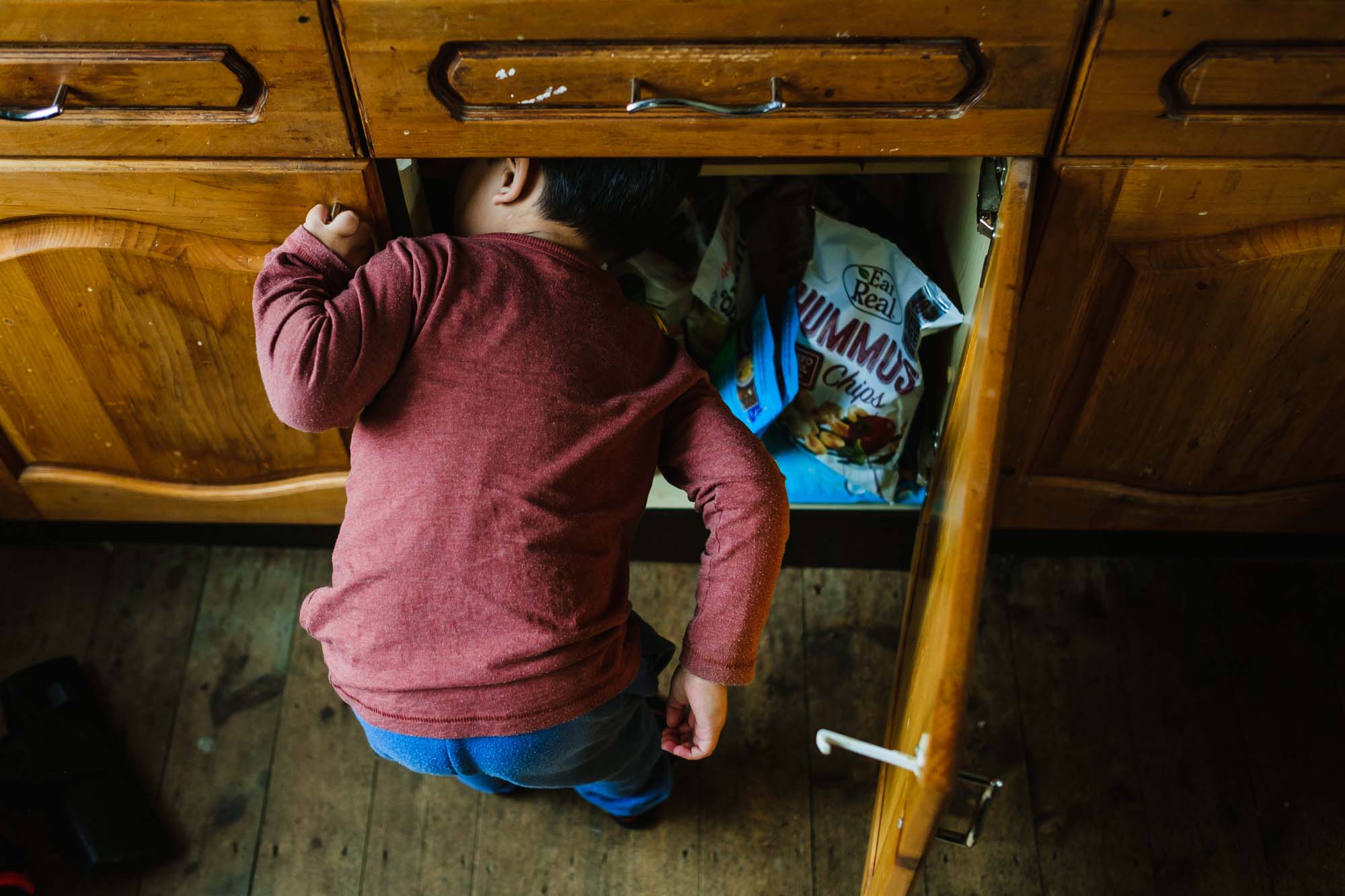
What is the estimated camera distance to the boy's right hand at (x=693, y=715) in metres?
0.90

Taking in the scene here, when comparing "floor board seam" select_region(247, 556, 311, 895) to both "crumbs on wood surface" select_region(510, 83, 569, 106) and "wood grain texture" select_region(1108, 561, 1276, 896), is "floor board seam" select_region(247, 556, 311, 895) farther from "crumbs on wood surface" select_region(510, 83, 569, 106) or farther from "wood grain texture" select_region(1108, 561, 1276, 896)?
"wood grain texture" select_region(1108, 561, 1276, 896)

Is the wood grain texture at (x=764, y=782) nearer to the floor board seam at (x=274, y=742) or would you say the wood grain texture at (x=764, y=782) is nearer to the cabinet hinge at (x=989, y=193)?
the floor board seam at (x=274, y=742)

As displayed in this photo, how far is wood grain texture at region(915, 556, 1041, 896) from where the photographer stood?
1.12 metres

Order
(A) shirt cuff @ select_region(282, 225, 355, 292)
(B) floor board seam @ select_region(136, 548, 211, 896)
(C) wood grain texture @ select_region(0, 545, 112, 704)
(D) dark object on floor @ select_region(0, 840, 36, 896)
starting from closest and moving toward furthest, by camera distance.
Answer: (A) shirt cuff @ select_region(282, 225, 355, 292), (D) dark object on floor @ select_region(0, 840, 36, 896), (B) floor board seam @ select_region(136, 548, 211, 896), (C) wood grain texture @ select_region(0, 545, 112, 704)

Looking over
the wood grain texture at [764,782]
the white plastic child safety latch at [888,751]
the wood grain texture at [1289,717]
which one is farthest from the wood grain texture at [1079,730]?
the white plastic child safety latch at [888,751]

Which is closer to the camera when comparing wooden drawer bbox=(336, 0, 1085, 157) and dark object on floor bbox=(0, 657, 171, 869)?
wooden drawer bbox=(336, 0, 1085, 157)

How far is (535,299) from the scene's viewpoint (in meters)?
0.79

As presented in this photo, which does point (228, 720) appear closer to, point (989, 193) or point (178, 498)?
point (178, 498)

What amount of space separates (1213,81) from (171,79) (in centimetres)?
73

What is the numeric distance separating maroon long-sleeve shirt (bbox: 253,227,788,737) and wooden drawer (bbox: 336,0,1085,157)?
0.32ft

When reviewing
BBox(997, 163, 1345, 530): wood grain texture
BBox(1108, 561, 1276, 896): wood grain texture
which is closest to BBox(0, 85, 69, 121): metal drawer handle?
BBox(997, 163, 1345, 530): wood grain texture

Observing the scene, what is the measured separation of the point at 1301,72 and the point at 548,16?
0.51 meters

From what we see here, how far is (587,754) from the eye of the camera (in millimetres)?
905

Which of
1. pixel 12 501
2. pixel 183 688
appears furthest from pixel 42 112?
pixel 183 688
